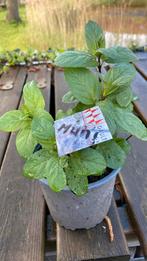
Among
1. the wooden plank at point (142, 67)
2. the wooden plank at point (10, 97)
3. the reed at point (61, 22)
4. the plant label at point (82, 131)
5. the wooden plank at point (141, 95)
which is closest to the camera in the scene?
the plant label at point (82, 131)

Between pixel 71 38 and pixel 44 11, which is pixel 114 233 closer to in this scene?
pixel 71 38

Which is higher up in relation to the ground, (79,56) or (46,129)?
(79,56)

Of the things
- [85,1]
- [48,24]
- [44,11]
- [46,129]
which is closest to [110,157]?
[46,129]

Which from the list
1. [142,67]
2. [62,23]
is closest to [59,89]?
[142,67]

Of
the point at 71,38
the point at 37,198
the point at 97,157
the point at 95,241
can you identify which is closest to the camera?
the point at 97,157

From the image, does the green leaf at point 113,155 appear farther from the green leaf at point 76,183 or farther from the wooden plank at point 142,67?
the wooden plank at point 142,67

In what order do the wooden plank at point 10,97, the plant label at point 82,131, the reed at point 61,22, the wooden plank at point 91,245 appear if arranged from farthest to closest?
the reed at point 61,22 < the wooden plank at point 10,97 < the wooden plank at point 91,245 < the plant label at point 82,131

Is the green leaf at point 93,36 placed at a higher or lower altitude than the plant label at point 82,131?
higher

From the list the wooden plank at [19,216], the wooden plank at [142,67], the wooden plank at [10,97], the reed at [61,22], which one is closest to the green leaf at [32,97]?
the wooden plank at [19,216]
